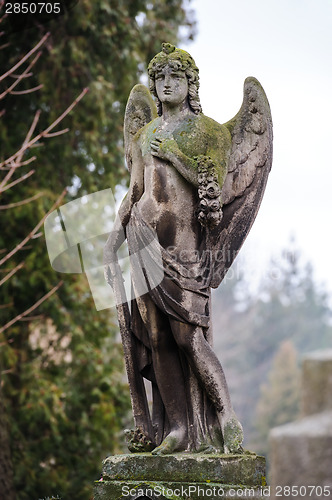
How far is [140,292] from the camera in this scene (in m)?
5.34

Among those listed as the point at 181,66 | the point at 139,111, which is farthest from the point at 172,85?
the point at 139,111

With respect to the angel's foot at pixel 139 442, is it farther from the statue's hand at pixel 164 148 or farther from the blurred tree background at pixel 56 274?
the blurred tree background at pixel 56 274

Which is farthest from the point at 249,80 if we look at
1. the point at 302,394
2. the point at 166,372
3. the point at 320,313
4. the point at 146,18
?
the point at 320,313

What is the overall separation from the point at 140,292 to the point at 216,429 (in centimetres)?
93

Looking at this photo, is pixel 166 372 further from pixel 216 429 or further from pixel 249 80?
pixel 249 80

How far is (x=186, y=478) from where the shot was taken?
496 centimetres

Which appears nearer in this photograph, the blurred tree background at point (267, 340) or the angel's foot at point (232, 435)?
the angel's foot at point (232, 435)

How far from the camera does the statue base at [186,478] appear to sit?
4879 mm

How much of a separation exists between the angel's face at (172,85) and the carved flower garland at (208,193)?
0.48 meters

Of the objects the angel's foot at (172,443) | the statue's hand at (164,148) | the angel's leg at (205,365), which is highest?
the statue's hand at (164,148)

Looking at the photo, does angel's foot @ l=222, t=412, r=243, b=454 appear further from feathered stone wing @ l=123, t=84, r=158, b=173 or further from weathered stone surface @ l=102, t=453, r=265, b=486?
feathered stone wing @ l=123, t=84, r=158, b=173

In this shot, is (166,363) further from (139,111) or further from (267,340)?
(267,340)

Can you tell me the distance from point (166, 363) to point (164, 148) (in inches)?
51.6

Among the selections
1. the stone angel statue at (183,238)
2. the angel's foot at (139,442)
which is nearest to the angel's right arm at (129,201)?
the stone angel statue at (183,238)
